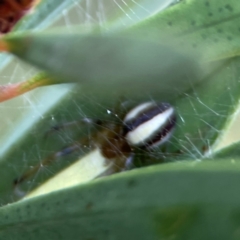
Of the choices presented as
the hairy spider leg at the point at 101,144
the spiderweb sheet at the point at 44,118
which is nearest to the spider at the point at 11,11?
the spiderweb sheet at the point at 44,118

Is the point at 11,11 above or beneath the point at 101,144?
above

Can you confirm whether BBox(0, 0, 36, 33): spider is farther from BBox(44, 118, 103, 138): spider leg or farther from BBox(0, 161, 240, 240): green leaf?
BBox(0, 161, 240, 240): green leaf

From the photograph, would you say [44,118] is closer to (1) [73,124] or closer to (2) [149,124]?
(1) [73,124]

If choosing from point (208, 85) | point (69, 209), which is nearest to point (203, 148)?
point (208, 85)

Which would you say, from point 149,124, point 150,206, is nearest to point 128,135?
point 149,124

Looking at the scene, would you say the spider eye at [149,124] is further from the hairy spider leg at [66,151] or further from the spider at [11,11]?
the spider at [11,11]

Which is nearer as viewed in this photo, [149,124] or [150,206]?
[150,206]
